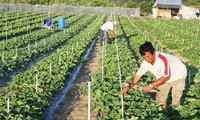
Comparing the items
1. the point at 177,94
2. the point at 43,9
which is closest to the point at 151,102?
the point at 177,94

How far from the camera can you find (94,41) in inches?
909

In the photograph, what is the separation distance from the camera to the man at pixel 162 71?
6.59m

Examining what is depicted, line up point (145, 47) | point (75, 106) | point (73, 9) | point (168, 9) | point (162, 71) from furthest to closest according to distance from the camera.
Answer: point (168, 9), point (73, 9), point (75, 106), point (162, 71), point (145, 47)

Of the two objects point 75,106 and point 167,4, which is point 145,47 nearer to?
point 75,106

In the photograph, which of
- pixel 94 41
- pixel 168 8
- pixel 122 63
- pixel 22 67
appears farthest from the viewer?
pixel 168 8

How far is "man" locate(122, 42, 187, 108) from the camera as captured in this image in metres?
6.59

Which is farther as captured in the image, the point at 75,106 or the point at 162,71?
the point at 75,106

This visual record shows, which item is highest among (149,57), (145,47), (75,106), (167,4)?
(145,47)

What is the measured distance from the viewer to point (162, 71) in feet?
22.9

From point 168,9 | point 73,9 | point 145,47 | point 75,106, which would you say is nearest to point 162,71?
point 145,47

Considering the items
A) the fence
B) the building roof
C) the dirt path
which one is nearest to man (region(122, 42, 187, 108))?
the dirt path

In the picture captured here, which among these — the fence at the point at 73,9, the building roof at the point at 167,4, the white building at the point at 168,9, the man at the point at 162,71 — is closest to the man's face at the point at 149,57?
the man at the point at 162,71

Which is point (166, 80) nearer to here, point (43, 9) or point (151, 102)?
point (151, 102)

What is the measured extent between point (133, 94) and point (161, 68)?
73.7 inches
